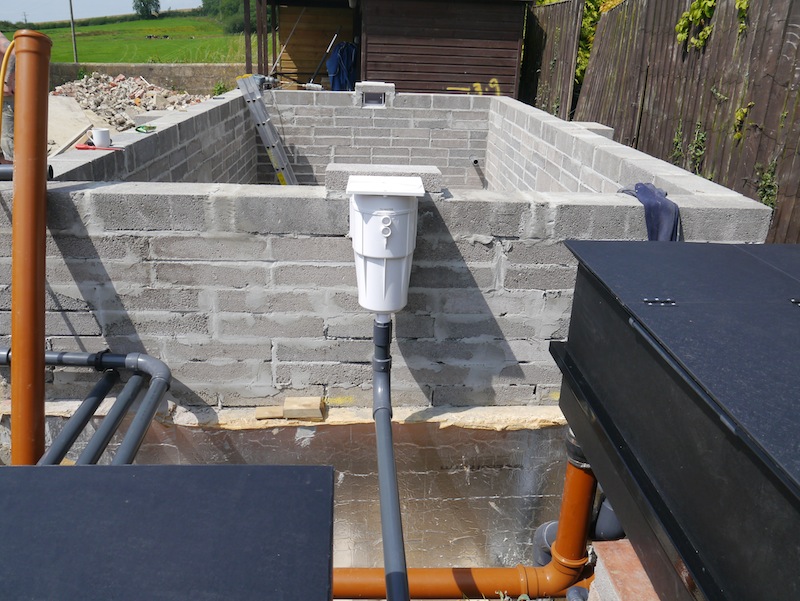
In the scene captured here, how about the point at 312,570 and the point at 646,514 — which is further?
the point at 646,514

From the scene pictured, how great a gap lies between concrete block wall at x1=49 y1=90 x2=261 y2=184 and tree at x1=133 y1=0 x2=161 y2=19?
70.7 meters

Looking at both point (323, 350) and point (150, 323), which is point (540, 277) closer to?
point (323, 350)

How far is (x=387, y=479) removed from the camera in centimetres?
266

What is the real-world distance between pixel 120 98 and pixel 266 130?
51.5 feet

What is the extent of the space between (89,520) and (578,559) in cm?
240

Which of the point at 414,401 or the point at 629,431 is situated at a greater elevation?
the point at 629,431

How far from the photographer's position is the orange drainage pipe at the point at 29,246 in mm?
3029

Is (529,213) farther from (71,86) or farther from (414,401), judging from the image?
(71,86)

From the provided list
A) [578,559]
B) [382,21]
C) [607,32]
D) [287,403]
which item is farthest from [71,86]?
[578,559]

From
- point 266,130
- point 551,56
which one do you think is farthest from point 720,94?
point 551,56

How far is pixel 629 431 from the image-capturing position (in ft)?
5.93

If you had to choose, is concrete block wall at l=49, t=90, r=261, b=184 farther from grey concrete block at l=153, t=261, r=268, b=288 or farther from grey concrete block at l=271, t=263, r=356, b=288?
grey concrete block at l=271, t=263, r=356, b=288

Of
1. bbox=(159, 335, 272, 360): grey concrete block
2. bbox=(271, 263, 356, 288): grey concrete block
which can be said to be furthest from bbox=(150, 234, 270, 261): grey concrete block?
bbox=(159, 335, 272, 360): grey concrete block

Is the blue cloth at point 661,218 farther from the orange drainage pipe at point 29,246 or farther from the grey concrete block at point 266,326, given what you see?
the orange drainage pipe at point 29,246
